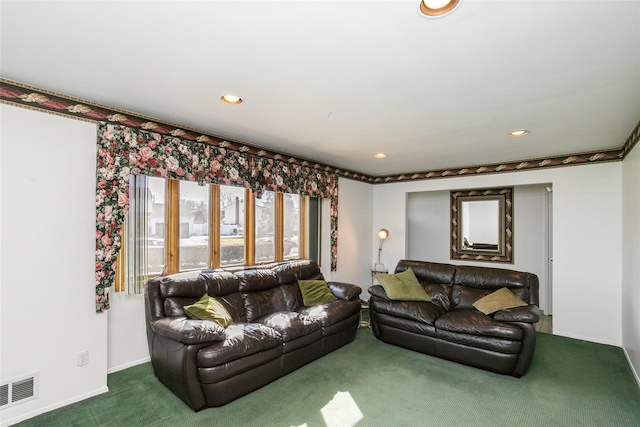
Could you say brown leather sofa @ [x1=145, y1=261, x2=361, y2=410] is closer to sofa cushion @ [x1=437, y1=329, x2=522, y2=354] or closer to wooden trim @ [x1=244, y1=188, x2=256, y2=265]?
wooden trim @ [x1=244, y1=188, x2=256, y2=265]

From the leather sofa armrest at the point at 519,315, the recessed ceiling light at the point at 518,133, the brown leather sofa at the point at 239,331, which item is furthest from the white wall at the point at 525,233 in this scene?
the brown leather sofa at the point at 239,331

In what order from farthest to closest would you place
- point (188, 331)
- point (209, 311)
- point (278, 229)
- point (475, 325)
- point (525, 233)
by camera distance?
point (525, 233) < point (278, 229) < point (475, 325) < point (209, 311) < point (188, 331)

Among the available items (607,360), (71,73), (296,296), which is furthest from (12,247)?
(607,360)

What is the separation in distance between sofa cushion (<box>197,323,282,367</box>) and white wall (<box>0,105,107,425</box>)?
1066 mm

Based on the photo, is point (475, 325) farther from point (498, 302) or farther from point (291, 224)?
point (291, 224)

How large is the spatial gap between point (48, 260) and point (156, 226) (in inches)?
39.0

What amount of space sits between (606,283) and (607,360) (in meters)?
1.02

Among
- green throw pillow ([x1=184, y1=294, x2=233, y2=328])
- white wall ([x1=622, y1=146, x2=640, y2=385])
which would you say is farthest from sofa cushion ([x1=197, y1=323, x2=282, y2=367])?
white wall ([x1=622, y1=146, x2=640, y2=385])

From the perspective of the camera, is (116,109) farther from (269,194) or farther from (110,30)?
(269,194)

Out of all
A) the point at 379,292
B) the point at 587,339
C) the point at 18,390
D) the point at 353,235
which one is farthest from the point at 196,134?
the point at 587,339

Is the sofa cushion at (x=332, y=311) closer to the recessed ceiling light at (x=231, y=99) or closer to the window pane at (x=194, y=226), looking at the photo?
the window pane at (x=194, y=226)

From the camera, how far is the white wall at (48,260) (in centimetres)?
229

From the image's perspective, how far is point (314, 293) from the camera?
4.02m

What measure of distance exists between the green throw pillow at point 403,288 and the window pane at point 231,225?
1.95m
